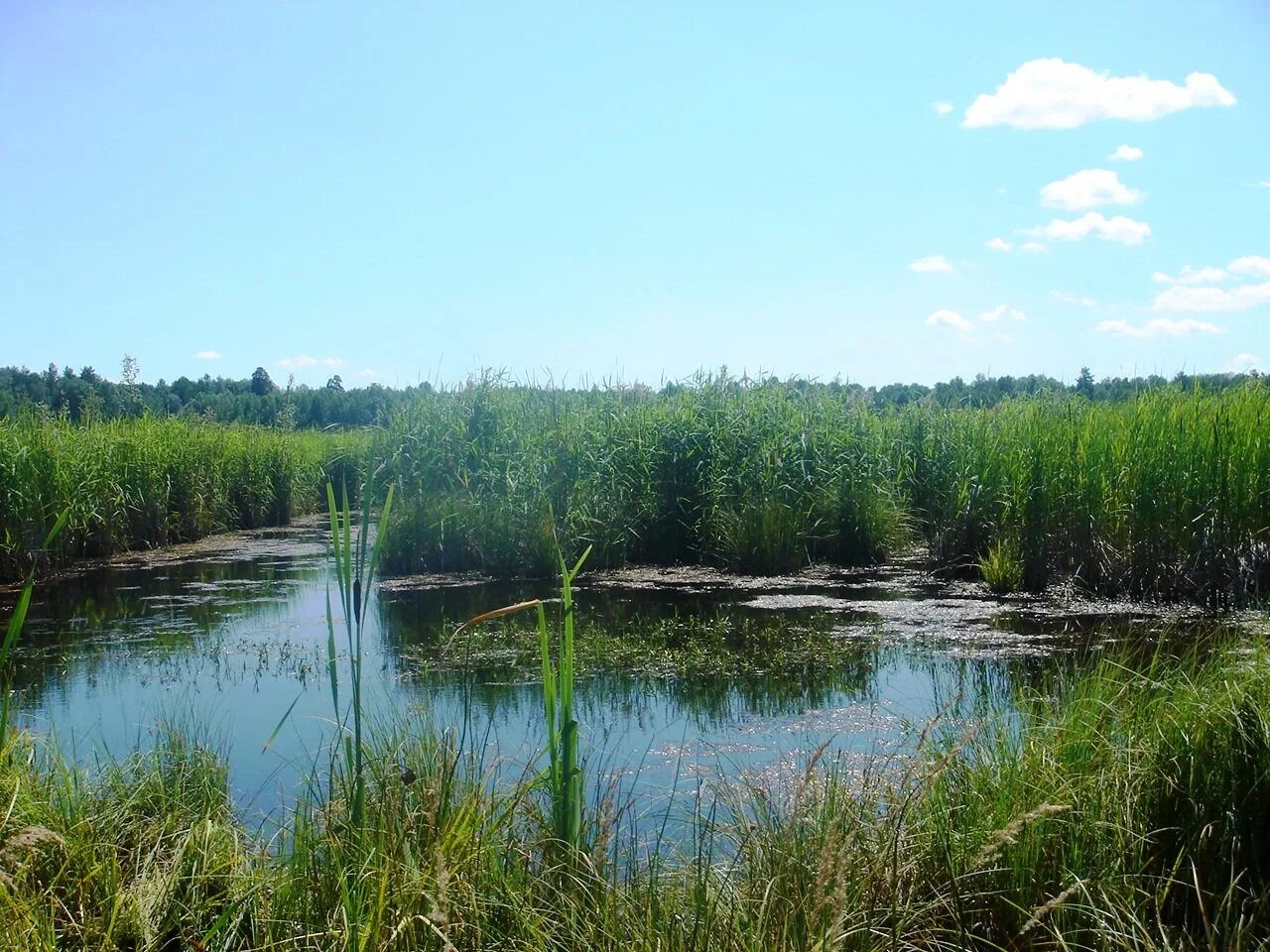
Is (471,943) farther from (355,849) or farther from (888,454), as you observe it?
(888,454)

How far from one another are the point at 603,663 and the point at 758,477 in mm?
4818

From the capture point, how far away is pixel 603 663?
7316mm

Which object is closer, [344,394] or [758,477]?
[758,477]

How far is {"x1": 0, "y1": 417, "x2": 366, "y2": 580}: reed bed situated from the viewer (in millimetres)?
11398

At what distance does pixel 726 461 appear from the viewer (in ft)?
39.3

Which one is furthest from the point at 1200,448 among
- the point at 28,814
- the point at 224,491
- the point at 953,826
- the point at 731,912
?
the point at 224,491

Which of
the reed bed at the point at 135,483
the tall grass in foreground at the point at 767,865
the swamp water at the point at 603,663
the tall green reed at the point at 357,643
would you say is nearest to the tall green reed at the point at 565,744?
the tall grass in foreground at the point at 767,865

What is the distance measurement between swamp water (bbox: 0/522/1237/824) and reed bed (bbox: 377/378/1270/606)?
567mm

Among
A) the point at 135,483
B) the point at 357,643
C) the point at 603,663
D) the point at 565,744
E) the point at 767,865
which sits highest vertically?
the point at 135,483

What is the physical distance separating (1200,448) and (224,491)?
12799mm

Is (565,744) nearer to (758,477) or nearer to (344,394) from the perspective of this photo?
(758,477)

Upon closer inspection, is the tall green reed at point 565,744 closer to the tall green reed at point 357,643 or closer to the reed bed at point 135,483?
the tall green reed at point 357,643

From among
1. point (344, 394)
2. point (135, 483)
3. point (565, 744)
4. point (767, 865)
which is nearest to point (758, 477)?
point (135, 483)

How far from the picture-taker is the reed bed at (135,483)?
11398mm
